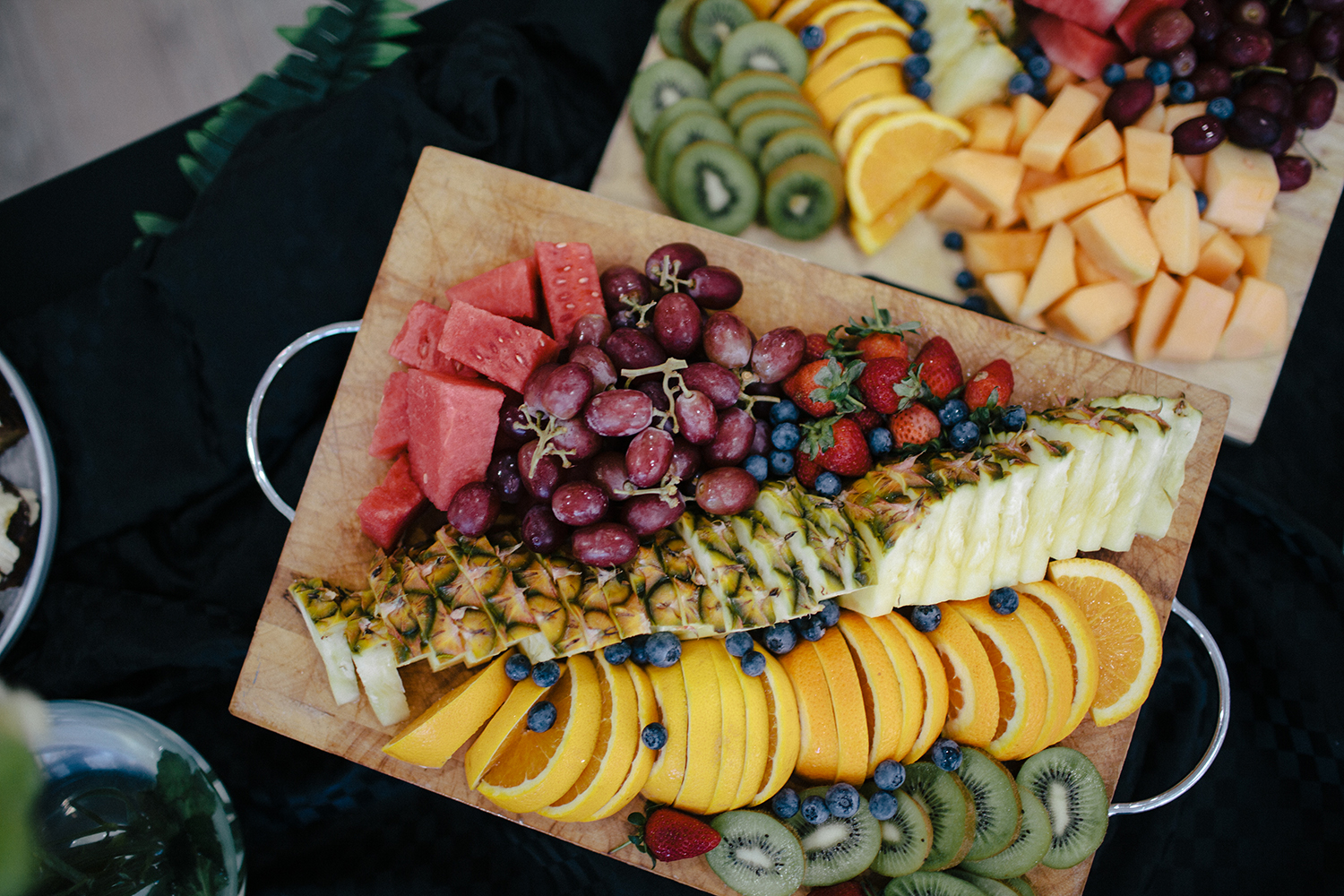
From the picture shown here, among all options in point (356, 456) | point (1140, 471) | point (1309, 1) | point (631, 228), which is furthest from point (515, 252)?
point (1309, 1)

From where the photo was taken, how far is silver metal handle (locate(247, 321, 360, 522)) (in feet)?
6.93

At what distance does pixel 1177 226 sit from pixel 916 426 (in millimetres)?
1169

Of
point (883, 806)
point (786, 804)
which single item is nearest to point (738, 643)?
point (786, 804)

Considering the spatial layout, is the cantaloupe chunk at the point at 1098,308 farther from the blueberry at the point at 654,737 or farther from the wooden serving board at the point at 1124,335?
the blueberry at the point at 654,737

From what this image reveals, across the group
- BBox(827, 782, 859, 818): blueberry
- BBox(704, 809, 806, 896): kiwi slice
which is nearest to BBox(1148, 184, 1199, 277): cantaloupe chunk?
BBox(827, 782, 859, 818): blueberry

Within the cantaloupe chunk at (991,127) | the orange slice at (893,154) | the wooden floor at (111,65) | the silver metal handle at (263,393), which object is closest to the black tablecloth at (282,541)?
the silver metal handle at (263,393)

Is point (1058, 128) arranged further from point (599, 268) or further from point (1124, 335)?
point (599, 268)

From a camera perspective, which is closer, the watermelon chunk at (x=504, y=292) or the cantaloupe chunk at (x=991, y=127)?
the watermelon chunk at (x=504, y=292)

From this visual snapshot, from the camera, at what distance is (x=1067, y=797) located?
1947 millimetres

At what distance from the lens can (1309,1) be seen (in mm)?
2375

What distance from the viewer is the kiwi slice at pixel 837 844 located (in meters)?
1.83

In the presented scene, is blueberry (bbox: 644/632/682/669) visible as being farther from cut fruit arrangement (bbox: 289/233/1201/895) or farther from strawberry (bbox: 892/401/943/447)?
strawberry (bbox: 892/401/943/447)

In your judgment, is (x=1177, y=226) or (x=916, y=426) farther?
(x=1177, y=226)

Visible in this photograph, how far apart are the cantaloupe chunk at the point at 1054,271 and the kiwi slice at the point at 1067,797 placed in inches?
50.7
